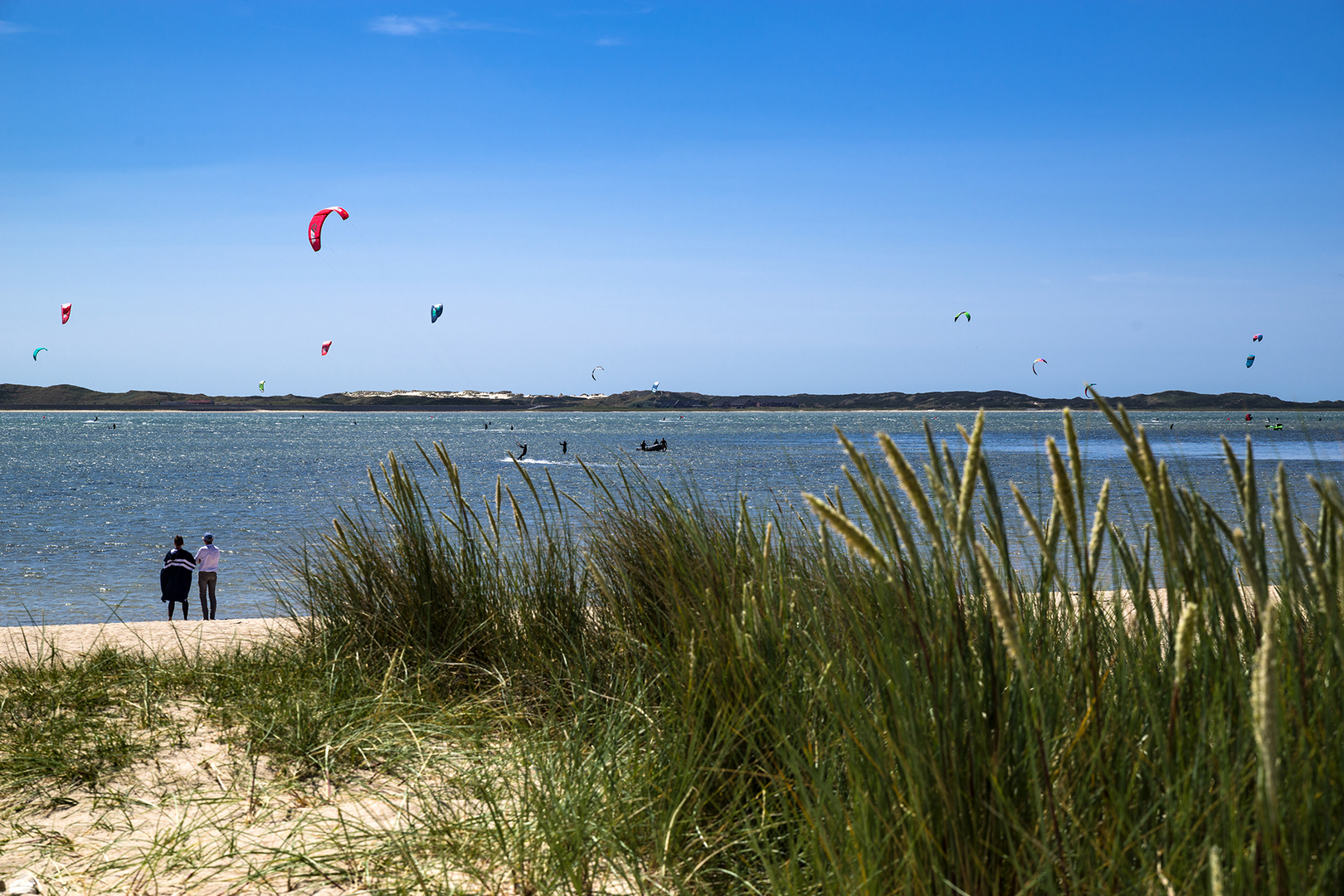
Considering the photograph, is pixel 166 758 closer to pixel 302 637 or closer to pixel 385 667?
pixel 385 667

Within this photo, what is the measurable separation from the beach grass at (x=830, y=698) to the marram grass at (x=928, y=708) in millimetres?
11

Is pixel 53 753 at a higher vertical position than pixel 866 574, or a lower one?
lower

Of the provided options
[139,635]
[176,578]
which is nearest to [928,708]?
[139,635]

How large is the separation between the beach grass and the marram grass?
0.04 feet

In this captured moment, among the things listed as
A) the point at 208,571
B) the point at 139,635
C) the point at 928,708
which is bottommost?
the point at 208,571

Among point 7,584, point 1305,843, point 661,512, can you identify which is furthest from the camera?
point 7,584

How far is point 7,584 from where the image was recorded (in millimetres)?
17125

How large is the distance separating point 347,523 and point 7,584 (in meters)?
15.9

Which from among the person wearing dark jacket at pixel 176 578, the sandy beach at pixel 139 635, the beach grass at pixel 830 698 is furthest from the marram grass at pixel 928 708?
the person wearing dark jacket at pixel 176 578

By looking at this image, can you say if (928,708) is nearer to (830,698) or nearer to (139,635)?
(830,698)

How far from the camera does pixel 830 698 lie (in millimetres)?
2354

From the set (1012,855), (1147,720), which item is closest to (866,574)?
(1147,720)

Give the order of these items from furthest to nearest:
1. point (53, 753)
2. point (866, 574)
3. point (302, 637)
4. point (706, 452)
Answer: point (706, 452) → point (302, 637) → point (53, 753) → point (866, 574)

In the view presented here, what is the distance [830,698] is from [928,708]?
20.5 inches
